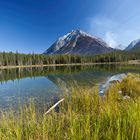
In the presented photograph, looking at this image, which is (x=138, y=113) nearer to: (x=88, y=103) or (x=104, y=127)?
(x=104, y=127)

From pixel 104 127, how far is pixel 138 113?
1043mm

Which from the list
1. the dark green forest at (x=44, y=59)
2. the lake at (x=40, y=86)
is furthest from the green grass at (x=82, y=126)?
the dark green forest at (x=44, y=59)

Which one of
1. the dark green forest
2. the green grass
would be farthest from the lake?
the dark green forest

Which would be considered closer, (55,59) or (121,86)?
(121,86)

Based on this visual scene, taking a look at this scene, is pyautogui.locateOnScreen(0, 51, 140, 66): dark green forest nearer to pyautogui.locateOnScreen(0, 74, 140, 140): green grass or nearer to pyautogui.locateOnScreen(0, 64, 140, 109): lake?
pyautogui.locateOnScreen(0, 64, 140, 109): lake

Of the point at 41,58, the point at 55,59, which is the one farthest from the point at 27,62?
the point at 55,59

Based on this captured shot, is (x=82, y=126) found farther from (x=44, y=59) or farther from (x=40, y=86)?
(x=44, y=59)

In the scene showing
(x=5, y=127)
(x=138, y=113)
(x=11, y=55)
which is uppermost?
(x=11, y=55)

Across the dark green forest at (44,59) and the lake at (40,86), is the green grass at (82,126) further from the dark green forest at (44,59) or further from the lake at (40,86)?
the dark green forest at (44,59)

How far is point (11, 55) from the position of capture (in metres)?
128

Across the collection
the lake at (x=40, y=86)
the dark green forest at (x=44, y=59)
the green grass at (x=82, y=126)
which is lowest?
the lake at (x=40, y=86)

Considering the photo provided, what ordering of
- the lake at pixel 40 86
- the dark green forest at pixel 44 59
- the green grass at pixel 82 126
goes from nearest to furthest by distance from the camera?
the green grass at pixel 82 126 < the lake at pixel 40 86 < the dark green forest at pixel 44 59

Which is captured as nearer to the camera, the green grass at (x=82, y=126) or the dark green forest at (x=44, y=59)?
the green grass at (x=82, y=126)

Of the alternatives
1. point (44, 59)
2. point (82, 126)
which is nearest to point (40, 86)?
point (82, 126)
